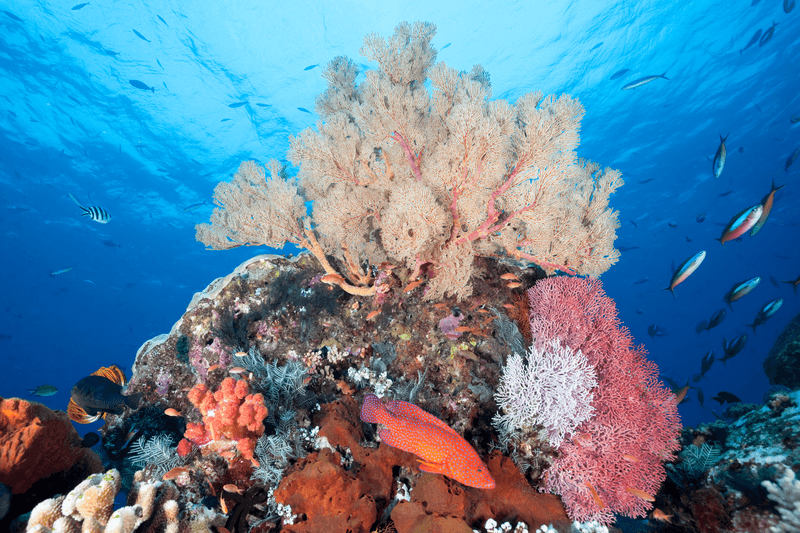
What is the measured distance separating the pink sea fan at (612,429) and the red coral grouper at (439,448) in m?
1.22

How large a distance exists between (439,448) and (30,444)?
3692mm

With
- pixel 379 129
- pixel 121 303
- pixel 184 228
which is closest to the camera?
pixel 379 129

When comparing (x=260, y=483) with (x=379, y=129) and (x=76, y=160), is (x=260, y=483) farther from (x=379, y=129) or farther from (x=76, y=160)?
(x=76, y=160)

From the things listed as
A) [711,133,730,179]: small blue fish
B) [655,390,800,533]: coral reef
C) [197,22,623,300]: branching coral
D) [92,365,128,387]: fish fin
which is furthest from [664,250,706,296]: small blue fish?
[92,365,128,387]: fish fin

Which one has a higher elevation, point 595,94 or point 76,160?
point 595,94

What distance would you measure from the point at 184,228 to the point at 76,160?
13.1m

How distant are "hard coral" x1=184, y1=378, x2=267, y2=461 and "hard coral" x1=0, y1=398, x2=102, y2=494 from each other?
1.28m

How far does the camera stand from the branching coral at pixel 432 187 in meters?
3.34

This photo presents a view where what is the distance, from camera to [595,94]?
70.3 ft

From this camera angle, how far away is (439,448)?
7.44 feet

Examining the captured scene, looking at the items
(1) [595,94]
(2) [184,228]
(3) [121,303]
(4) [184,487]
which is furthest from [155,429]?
(3) [121,303]

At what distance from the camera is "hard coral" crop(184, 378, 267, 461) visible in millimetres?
2699

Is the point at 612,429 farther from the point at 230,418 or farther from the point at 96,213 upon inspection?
the point at 96,213

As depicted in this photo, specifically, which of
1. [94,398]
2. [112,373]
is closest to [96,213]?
[112,373]
